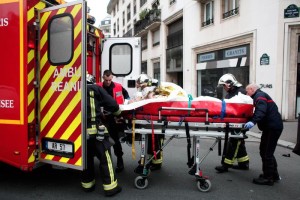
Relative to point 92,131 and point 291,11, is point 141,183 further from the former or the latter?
point 291,11

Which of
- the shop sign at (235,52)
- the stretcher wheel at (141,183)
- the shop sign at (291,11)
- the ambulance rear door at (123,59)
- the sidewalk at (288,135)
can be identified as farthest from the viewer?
the shop sign at (235,52)

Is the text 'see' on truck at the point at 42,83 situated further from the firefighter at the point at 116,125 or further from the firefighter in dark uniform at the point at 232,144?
the firefighter in dark uniform at the point at 232,144

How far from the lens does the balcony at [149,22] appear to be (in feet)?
74.8

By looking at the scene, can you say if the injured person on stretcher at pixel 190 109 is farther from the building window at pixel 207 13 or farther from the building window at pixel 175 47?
the building window at pixel 175 47

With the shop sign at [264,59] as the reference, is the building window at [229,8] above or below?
above

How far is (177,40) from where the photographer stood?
20391 mm

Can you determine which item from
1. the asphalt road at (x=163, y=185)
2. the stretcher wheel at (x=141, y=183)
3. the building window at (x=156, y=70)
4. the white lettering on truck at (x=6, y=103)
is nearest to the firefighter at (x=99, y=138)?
the asphalt road at (x=163, y=185)

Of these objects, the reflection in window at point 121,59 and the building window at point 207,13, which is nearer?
the reflection in window at point 121,59

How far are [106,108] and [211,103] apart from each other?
141 cm

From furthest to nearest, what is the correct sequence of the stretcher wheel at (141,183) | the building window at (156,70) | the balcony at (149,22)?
the building window at (156,70) < the balcony at (149,22) < the stretcher wheel at (141,183)

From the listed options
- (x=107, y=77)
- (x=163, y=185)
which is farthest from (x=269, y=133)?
(x=107, y=77)

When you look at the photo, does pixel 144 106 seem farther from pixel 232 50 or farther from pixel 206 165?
pixel 232 50

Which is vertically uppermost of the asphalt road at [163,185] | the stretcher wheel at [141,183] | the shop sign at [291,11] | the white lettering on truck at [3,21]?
the shop sign at [291,11]

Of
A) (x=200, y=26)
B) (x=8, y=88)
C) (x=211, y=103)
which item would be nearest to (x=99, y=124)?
(x=8, y=88)
